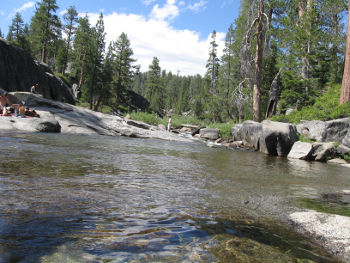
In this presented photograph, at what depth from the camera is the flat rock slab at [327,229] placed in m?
2.38

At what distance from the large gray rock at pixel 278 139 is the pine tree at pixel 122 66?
3608 cm

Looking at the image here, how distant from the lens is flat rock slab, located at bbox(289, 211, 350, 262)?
238 cm

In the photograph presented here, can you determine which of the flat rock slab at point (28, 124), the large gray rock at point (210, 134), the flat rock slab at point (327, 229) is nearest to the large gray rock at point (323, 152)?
the large gray rock at point (210, 134)

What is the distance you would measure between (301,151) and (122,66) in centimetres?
4325

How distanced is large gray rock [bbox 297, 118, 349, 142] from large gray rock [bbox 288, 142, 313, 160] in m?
1.99

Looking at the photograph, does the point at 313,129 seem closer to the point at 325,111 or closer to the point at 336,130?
the point at 336,130

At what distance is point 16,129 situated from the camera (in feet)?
40.4

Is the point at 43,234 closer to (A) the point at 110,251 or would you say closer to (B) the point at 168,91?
(A) the point at 110,251

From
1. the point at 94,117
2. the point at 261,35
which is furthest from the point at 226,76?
the point at 94,117

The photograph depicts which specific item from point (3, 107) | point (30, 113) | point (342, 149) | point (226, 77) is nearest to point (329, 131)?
point (342, 149)

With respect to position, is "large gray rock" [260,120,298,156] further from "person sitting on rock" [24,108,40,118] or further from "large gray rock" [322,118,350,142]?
"person sitting on rock" [24,108,40,118]

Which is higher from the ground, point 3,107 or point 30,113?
point 3,107

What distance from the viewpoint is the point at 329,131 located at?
1379 centimetres

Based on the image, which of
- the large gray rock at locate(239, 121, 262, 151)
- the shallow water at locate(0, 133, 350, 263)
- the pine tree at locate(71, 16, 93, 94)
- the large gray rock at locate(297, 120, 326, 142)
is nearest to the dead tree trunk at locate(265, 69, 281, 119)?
the large gray rock at locate(297, 120, 326, 142)
